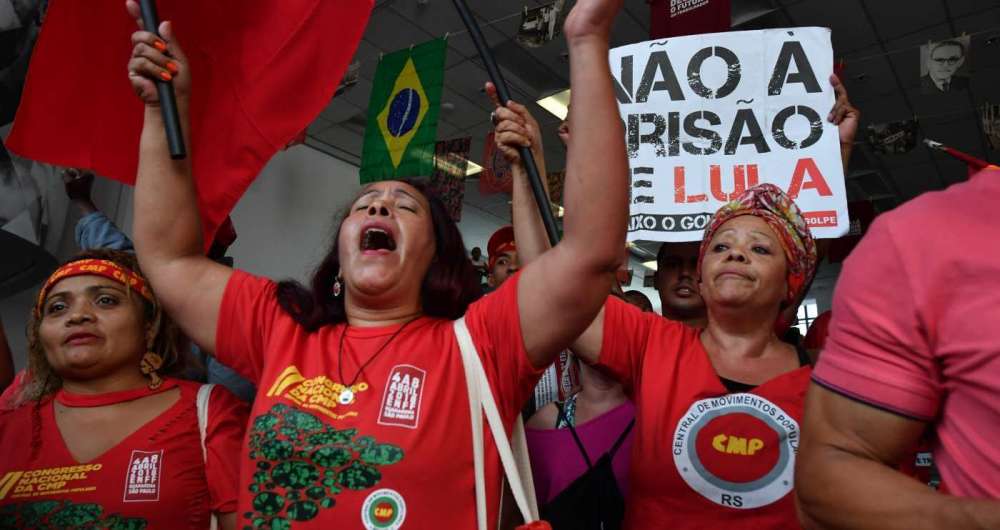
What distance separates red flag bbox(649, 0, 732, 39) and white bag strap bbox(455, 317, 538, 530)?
96.4 inches

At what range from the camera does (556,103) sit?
750 cm

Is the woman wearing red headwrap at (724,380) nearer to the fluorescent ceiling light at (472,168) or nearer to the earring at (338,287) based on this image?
the earring at (338,287)

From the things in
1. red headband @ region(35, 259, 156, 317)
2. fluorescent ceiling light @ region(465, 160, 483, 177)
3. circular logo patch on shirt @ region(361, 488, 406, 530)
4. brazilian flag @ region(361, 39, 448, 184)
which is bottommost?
circular logo patch on shirt @ region(361, 488, 406, 530)

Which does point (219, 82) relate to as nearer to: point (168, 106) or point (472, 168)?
point (168, 106)

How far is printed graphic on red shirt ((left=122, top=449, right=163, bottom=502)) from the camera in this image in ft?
4.93

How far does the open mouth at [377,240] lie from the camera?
1.63 metres

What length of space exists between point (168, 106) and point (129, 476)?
2.64ft

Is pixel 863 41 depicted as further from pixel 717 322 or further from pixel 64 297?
pixel 64 297

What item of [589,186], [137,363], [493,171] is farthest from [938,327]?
[493,171]

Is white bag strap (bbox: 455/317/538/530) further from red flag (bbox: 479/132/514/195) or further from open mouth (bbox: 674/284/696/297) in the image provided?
red flag (bbox: 479/132/514/195)

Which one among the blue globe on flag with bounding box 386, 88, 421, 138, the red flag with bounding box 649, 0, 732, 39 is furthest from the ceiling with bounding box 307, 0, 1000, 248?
the red flag with bounding box 649, 0, 732, 39

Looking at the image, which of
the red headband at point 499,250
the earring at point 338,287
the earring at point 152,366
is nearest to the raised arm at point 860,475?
the earring at point 338,287

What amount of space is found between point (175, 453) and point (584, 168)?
113cm

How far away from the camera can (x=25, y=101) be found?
5.41 feet
